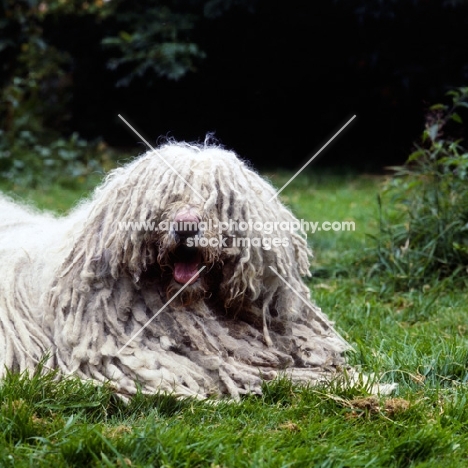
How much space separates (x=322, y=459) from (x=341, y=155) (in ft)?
25.9

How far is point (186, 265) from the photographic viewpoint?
2.52 meters

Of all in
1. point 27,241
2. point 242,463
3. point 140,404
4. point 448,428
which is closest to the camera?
point 242,463

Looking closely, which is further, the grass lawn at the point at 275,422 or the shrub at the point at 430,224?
the shrub at the point at 430,224

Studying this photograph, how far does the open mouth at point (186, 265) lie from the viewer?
2.51 metres

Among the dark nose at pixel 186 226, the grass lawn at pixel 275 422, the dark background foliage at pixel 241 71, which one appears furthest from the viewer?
the dark background foliage at pixel 241 71

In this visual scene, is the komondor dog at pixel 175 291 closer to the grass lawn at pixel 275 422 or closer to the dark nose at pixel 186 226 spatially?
the dark nose at pixel 186 226

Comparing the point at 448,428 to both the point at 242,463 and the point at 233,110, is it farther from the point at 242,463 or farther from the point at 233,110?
the point at 233,110

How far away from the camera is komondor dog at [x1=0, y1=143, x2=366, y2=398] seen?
2516mm

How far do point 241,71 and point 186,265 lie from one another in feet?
23.1

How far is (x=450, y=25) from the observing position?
334 inches

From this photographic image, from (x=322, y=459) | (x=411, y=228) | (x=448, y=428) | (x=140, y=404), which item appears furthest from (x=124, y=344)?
(x=411, y=228)

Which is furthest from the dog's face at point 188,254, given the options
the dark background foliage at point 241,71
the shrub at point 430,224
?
the dark background foliage at point 241,71

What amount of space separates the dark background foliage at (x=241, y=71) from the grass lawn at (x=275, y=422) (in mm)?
5917

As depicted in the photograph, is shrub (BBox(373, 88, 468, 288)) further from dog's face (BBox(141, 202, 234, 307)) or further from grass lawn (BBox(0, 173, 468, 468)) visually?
dog's face (BBox(141, 202, 234, 307))
